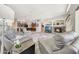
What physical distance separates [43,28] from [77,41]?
53 cm

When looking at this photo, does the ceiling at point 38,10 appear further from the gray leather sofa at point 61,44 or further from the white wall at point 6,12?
the gray leather sofa at point 61,44

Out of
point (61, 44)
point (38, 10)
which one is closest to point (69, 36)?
point (61, 44)

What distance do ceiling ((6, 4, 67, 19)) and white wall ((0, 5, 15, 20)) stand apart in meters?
0.05

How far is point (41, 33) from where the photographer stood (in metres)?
1.91

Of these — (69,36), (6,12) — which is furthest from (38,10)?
(69,36)

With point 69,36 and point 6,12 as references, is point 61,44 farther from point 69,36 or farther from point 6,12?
point 6,12

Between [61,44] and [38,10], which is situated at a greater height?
[38,10]

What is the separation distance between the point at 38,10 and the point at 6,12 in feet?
1.55

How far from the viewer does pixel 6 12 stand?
191cm

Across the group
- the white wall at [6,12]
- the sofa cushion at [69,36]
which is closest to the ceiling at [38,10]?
the white wall at [6,12]

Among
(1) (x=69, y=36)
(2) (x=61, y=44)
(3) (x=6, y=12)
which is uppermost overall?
(3) (x=6, y=12)

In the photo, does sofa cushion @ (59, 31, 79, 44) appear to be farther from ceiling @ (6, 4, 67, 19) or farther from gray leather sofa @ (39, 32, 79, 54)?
ceiling @ (6, 4, 67, 19)
